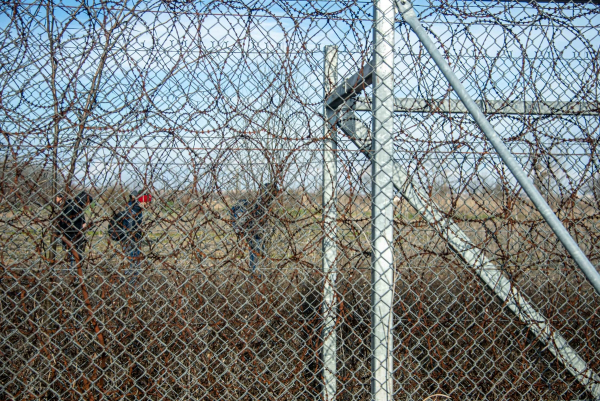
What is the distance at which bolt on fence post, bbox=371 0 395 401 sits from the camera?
199cm

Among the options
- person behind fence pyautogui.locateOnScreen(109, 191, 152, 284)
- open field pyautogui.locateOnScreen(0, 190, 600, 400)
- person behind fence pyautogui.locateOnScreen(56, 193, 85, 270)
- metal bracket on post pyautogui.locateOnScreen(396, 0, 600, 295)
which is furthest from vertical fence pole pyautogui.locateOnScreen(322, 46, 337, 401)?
person behind fence pyautogui.locateOnScreen(56, 193, 85, 270)

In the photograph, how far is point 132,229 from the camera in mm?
2193

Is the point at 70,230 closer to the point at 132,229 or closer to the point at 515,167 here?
the point at 132,229

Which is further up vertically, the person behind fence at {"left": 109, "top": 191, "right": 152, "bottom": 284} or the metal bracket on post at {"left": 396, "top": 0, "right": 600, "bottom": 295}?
the metal bracket on post at {"left": 396, "top": 0, "right": 600, "bottom": 295}

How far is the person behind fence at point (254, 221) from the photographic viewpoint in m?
2.24

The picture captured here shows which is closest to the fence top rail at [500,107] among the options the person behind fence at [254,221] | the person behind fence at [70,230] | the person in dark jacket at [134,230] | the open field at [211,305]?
the open field at [211,305]

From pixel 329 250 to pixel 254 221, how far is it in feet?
1.43

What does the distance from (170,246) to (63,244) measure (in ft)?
1.72

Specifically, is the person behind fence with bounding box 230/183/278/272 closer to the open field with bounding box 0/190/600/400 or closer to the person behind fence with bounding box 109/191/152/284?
the open field with bounding box 0/190/600/400

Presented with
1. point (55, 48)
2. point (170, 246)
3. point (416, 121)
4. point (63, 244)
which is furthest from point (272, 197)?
point (55, 48)

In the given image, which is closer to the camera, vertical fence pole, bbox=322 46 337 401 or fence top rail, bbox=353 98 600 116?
vertical fence pole, bbox=322 46 337 401

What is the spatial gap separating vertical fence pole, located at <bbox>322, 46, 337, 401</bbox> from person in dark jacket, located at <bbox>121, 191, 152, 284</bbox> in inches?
36.9

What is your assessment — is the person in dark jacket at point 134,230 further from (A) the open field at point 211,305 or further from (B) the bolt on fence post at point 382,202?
(B) the bolt on fence post at point 382,202

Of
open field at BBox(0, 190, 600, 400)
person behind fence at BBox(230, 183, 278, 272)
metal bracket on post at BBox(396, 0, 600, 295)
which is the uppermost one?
metal bracket on post at BBox(396, 0, 600, 295)
